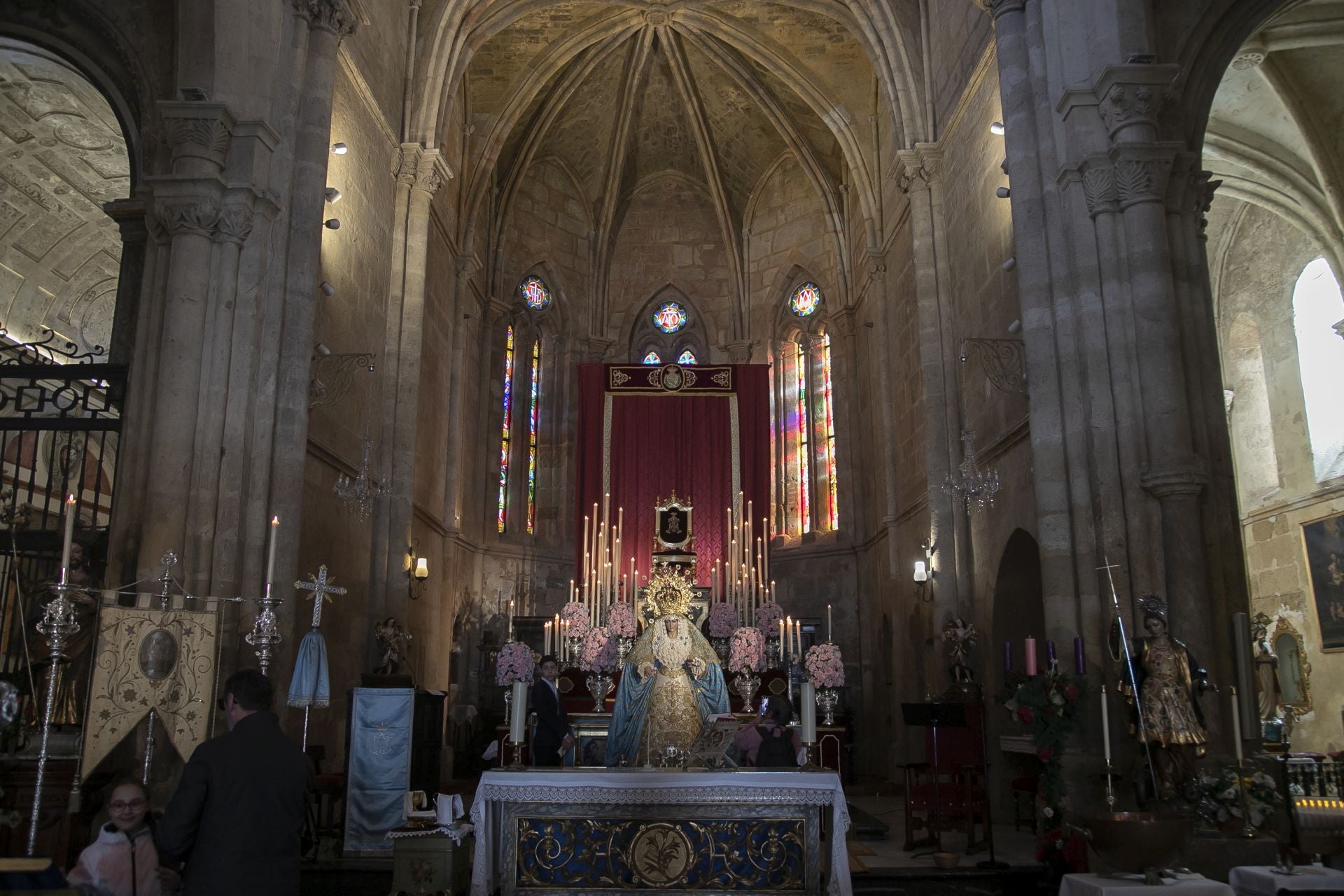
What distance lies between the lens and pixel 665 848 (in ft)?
23.7

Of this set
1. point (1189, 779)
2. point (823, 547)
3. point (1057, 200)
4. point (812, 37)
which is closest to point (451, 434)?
point (823, 547)

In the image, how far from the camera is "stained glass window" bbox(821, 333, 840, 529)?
21.9 meters

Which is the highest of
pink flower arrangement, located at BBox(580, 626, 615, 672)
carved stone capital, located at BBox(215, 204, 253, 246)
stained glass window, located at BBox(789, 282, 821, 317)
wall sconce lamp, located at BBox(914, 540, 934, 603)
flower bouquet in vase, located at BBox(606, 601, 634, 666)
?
stained glass window, located at BBox(789, 282, 821, 317)

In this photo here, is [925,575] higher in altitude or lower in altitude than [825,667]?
higher

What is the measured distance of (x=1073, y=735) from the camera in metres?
8.77

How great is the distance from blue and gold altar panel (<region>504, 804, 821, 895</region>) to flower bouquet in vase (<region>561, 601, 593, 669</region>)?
6.38 meters

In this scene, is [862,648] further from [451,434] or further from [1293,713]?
[451,434]

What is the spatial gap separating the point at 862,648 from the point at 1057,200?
12.1 m

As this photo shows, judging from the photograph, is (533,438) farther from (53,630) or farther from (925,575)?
(53,630)

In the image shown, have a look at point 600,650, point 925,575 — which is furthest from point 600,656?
point 925,575

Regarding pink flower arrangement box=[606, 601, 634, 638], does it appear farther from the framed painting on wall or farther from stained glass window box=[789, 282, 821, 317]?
stained glass window box=[789, 282, 821, 317]

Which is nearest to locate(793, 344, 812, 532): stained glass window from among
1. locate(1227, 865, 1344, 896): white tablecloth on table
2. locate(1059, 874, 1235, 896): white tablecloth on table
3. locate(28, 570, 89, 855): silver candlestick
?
locate(1227, 865, 1344, 896): white tablecloth on table

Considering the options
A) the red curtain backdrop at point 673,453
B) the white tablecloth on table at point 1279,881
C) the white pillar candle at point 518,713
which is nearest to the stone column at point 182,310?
the white pillar candle at point 518,713

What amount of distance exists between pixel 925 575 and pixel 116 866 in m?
12.4
